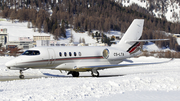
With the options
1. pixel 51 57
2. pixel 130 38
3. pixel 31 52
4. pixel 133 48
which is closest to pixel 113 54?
pixel 133 48

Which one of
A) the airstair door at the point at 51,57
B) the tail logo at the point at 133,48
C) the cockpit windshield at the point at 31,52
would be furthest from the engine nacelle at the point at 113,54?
the cockpit windshield at the point at 31,52

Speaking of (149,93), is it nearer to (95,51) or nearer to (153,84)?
(153,84)

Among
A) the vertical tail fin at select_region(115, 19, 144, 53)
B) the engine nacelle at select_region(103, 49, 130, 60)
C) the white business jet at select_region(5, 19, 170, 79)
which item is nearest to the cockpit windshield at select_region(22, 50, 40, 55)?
the white business jet at select_region(5, 19, 170, 79)

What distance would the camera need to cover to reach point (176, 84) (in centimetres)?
1563

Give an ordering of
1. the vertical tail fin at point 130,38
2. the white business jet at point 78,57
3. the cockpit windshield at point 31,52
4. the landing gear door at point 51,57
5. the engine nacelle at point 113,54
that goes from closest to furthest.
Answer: the white business jet at point 78,57 < the cockpit windshield at point 31,52 < the landing gear door at point 51,57 < the engine nacelle at point 113,54 < the vertical tail fin at point 130,38

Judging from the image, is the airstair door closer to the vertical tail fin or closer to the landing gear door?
the landing gear door

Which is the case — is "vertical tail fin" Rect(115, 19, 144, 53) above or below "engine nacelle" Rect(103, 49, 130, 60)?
above

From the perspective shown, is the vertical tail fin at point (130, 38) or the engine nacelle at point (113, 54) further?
the vertical tail fin at point (130, 38)

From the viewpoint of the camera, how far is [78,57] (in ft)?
77.8

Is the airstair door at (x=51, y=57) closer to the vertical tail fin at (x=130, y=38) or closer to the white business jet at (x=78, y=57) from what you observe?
the white business jet at (x=78, y=57)

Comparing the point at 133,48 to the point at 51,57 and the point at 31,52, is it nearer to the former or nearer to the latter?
the point at 51,57

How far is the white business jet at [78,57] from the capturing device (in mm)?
21203

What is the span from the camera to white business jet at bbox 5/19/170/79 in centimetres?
2120

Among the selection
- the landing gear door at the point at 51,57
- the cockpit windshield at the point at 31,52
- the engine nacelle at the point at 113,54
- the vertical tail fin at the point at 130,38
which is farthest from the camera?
the vertical tail fin at the point at 130,38
